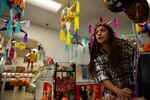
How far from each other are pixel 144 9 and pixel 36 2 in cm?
205

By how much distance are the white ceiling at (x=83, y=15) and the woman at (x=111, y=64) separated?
6.26ft

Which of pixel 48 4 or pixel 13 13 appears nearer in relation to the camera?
pixel 13 13

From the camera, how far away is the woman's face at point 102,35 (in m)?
1.17

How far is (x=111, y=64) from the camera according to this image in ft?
3.54

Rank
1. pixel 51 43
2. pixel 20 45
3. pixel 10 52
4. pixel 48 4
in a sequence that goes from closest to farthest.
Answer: pixel 10 52 → pixel 20 45 → pixel 48 4 → pixel 51 43

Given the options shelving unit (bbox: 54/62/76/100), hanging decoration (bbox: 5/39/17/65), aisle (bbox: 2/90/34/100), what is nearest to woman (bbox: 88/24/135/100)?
shelving unit (bbox: 54/62/76/100)

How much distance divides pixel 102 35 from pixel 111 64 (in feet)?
0.76

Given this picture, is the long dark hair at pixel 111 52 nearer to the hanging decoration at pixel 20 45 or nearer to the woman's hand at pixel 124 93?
the woman's hand at pixel 124 93

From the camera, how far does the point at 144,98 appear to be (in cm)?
93

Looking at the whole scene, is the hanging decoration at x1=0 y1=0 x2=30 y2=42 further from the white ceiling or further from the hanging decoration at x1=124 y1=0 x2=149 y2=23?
the hanging decoration at x1=124 y1=0 x2=149 y2=23

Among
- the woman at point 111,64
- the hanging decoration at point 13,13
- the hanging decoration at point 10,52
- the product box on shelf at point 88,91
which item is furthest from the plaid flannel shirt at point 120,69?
the hanging decoration at point 10,52

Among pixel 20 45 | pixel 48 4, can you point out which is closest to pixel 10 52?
pixel 20 45

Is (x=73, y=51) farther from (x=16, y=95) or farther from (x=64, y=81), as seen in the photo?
(x=64, y=81)

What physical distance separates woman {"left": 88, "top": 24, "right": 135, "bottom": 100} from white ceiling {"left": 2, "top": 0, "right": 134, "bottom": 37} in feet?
6.26
